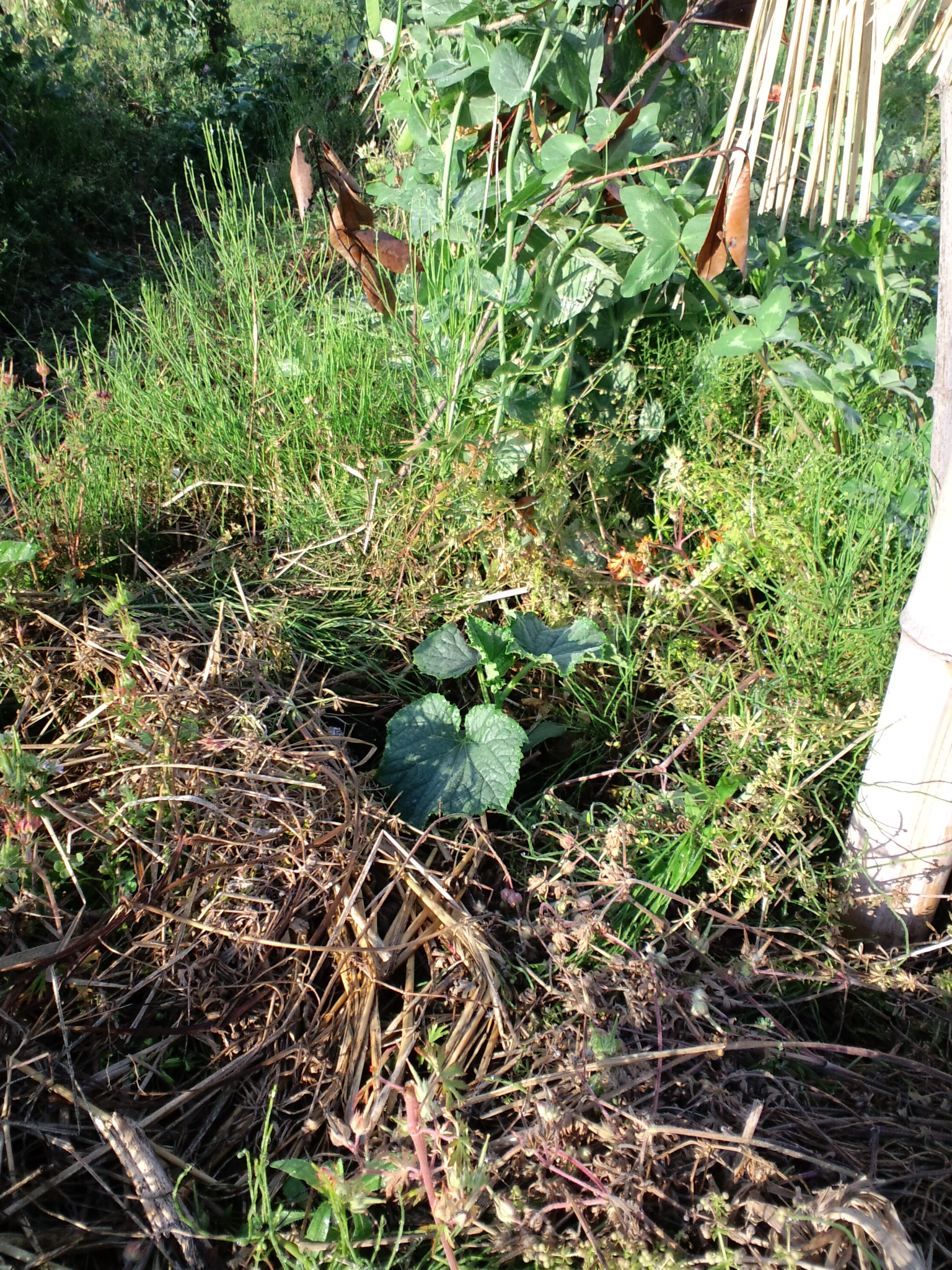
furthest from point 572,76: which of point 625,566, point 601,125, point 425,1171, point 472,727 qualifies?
point 425,1171

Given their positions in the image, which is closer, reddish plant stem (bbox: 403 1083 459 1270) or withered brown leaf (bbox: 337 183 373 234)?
reddish plant stem (bbox: 403 1083 459 1270)

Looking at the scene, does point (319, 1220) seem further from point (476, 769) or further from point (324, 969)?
point (476, 769)

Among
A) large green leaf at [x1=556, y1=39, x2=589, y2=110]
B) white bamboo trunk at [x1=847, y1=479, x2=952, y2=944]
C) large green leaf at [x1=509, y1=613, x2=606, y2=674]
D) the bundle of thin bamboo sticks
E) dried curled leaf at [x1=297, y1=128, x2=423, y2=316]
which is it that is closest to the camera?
the bundle of thin bamboo sticks

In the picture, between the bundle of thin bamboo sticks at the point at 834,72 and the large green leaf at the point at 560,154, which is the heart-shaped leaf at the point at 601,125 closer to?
the large green leaf at the point at 560,154

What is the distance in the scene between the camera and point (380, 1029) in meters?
1.26

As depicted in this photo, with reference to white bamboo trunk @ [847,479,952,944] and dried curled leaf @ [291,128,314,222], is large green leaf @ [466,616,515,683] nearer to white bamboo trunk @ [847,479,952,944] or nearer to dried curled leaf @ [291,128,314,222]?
white bamboo trunk @ [847,479,952,944]

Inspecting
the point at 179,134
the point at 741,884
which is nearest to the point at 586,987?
the point at 741,884

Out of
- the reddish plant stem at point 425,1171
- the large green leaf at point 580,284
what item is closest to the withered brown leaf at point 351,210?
the large green leaf at point 580,284

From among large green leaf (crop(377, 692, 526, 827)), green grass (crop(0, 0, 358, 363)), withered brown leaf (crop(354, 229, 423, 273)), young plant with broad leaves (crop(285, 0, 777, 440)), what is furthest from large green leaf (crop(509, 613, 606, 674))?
green grass (crop(0, 0, 358, 363))

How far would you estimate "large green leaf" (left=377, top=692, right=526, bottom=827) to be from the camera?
1.51 metres

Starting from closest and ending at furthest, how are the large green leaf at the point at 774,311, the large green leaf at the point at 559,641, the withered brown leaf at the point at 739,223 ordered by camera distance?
the withered brown leaf at the point at 739,223 < the large green leaf at the point at 559,641 < the large green leaf at the point at 774,311

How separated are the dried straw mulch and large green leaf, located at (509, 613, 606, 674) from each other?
0.35 metres

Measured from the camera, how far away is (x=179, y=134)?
178 inches

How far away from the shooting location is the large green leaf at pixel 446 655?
5.34ft
